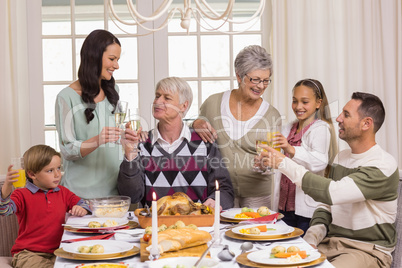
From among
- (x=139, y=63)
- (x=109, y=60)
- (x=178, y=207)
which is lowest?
(x=178, y=207)

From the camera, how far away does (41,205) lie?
109 inches

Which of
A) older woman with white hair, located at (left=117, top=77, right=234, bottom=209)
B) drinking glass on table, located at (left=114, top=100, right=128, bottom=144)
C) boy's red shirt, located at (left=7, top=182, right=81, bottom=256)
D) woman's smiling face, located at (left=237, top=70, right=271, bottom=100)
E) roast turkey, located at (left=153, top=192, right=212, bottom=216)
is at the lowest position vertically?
boy's red shirt, located at (left=7, top=182, right=81, bottom=256)

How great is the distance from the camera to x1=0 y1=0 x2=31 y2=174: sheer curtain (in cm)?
385

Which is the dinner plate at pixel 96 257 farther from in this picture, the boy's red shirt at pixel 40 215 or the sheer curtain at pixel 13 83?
the sheer curtain at pixel 13 83

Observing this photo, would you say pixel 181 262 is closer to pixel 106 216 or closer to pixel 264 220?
pixel 264 220

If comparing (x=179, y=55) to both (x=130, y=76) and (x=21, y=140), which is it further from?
(x=21, y=140)

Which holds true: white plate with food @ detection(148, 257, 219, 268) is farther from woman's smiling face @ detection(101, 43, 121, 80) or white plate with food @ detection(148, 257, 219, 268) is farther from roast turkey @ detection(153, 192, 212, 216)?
woman's smiling face @ detection(101, 43, 121, 80)

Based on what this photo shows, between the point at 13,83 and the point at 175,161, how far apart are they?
177 centimetres

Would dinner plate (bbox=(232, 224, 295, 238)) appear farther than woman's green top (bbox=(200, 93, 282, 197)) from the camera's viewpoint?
No

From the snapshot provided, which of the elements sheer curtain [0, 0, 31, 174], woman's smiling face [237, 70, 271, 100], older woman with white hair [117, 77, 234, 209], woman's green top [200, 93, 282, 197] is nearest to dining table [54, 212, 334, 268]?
older woman with white hair [117, 77, 234, 209]

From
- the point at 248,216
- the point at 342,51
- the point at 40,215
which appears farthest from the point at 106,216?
the point at 342,51

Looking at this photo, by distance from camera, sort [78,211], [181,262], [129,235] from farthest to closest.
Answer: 1. [78,211]
2. [129,235]
3. [181,262]

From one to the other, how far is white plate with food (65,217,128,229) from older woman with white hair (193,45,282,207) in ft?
2.68

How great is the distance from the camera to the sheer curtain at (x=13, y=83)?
12.6 feet
